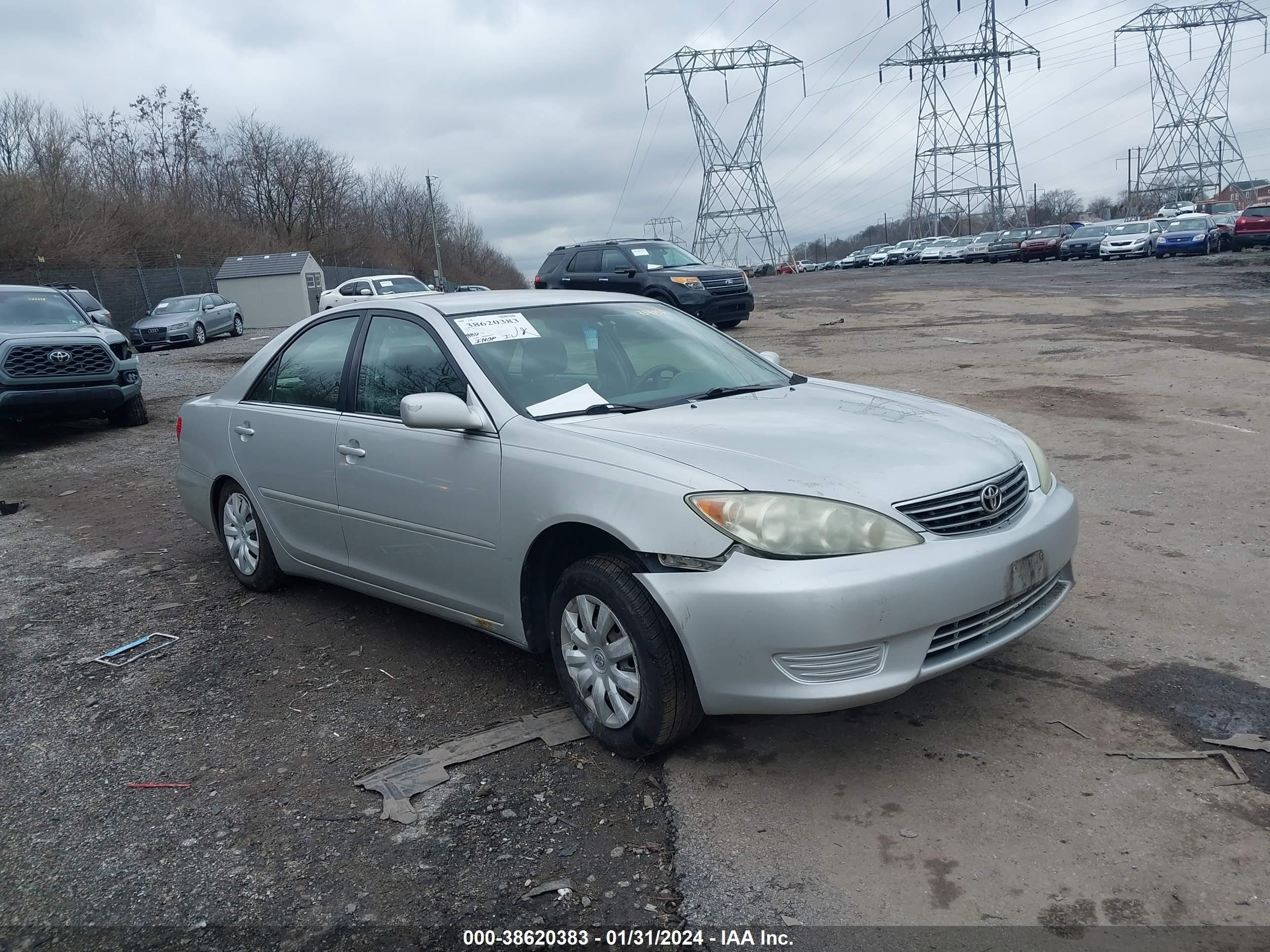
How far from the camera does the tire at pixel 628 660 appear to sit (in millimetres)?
3193

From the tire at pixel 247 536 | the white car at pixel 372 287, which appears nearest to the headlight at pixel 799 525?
the tire at pixel 247 536

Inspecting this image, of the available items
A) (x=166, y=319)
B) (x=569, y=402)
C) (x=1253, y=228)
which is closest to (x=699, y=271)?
(x=569, y=402)

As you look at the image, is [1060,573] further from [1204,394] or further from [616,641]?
[1204,394]

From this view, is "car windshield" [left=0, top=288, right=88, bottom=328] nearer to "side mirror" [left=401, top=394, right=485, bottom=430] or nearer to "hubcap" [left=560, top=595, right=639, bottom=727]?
"side mirror" [left=401, top=394, right=485, bottom=430]

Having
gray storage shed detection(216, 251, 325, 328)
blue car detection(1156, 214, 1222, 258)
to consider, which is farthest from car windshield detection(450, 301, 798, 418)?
gray storage shed detection(216, 251, 325, 328)

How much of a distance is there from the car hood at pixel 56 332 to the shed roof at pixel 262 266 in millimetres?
33629

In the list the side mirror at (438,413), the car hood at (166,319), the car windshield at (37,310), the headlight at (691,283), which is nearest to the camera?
the side mirror at (438,413)

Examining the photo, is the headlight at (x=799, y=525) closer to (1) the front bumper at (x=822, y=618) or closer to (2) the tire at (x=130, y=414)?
(1) the front bumper at (x=822, y=618)

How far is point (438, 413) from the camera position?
3.79m

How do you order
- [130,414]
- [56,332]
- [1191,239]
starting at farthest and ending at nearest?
[1191,239] → [130,414] → [56,332]

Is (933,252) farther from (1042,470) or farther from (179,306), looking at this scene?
(1042,470)

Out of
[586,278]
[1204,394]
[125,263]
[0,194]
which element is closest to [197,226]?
[125,263]

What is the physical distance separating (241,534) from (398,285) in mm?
22075

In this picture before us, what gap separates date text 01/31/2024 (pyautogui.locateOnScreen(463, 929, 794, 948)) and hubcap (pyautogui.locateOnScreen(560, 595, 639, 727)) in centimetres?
84
